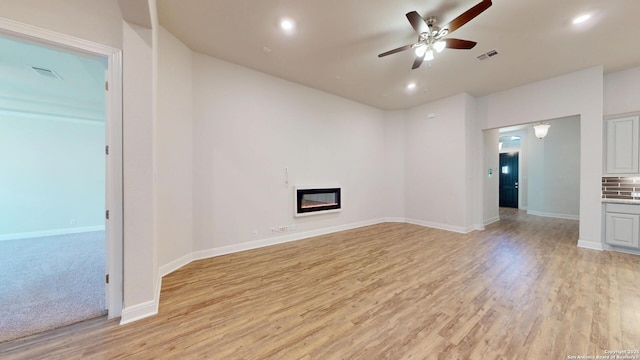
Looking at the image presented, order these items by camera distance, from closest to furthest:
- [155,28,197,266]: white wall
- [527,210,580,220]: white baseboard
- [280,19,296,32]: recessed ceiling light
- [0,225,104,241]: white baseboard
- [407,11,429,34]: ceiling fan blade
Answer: [407,11,429,34]: ceiling fan blade < [280,19,296,32]: recessed ceiling light < [155,28,197,266]: white wall < [0,225,104,241]: white baseboard < [527,210,580,220]: white baseboard

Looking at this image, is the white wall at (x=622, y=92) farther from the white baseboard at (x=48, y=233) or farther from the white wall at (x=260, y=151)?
the white baseboard at (x=48, y=233)

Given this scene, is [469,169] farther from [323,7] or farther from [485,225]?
[323,7]

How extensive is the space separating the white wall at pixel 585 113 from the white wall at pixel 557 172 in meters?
3.22

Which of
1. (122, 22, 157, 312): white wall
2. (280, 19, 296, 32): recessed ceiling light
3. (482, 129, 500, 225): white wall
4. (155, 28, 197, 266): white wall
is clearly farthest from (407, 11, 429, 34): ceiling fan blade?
(482, 129, 500, 225): white wall

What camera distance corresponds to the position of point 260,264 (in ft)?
10.5

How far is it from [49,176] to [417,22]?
7.89 m

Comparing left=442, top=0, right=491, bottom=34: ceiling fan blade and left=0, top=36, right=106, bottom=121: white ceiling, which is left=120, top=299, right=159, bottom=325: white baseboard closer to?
left=0, top=36, right=106, bottom=121: white ceiling

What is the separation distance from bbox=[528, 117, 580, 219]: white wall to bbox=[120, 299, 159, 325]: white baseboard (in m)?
10.2

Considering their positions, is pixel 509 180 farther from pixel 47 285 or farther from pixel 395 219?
pixel 47 285

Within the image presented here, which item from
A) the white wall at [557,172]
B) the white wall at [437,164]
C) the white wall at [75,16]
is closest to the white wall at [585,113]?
the white wall at [437,164]

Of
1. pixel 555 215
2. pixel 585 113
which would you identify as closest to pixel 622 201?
pixel 585 113

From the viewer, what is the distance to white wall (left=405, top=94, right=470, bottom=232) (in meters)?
5.04

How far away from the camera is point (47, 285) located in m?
2.54

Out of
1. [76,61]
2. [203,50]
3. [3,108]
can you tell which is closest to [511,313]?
[203,50]
